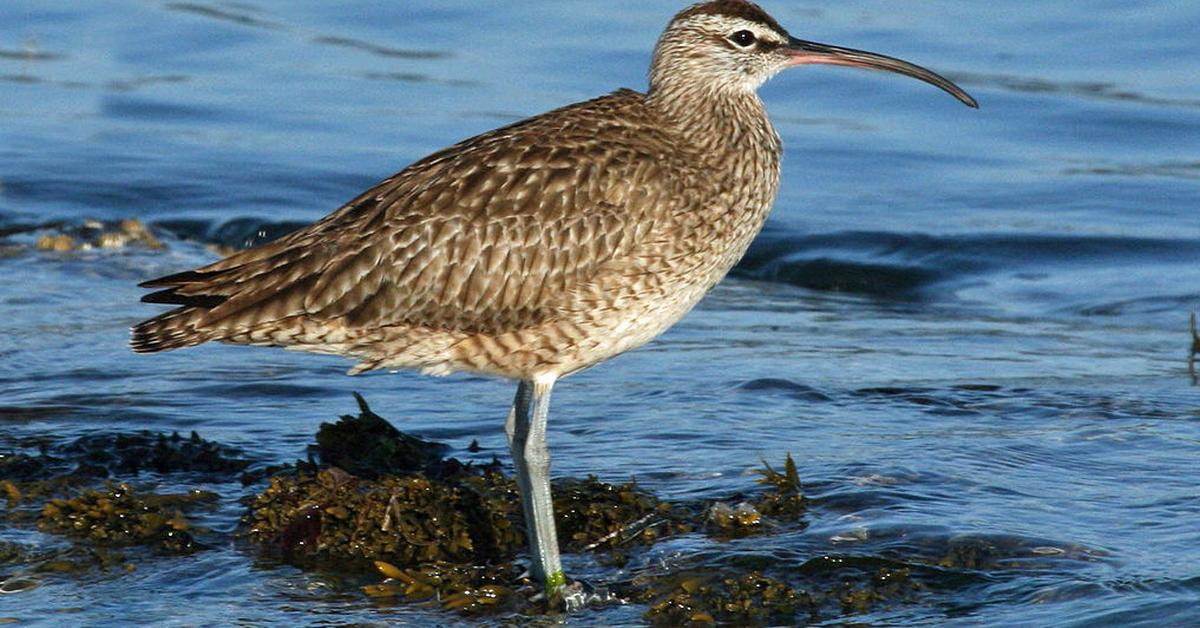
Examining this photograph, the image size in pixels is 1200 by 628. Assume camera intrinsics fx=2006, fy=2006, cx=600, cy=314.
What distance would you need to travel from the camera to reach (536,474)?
7066 mm

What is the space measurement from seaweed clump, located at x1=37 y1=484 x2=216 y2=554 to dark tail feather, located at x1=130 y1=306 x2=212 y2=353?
0.62 m

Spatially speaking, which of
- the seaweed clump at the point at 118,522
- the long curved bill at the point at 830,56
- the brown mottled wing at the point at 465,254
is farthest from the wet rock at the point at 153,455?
the long curved bill at the point at 830,56

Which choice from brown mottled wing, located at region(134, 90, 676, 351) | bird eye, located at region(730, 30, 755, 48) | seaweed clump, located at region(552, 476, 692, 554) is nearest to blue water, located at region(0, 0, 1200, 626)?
seaweed clump, located at region(552, 476, 692, 554)

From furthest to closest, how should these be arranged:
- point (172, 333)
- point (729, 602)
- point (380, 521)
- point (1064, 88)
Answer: point (1064, 88), point (380, 521), point (172, 333), point (729, 602)

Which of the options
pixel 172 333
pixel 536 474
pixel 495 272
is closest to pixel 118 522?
pixel 172 333

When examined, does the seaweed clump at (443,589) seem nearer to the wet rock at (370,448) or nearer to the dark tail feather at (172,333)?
the wet rock at (370,448)

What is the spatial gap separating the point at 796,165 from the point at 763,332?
4222 mm

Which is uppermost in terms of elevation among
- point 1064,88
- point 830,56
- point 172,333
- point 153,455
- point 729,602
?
point 830,56

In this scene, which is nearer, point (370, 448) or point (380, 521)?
point (380, 521)

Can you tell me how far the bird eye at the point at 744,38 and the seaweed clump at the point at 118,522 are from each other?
2.76m

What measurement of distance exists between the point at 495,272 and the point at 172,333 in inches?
44.7

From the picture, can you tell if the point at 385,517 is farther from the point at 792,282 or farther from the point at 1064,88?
the point at 1064,88

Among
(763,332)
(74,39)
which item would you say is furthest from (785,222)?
(74,39)

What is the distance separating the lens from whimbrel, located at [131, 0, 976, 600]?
6.96m
